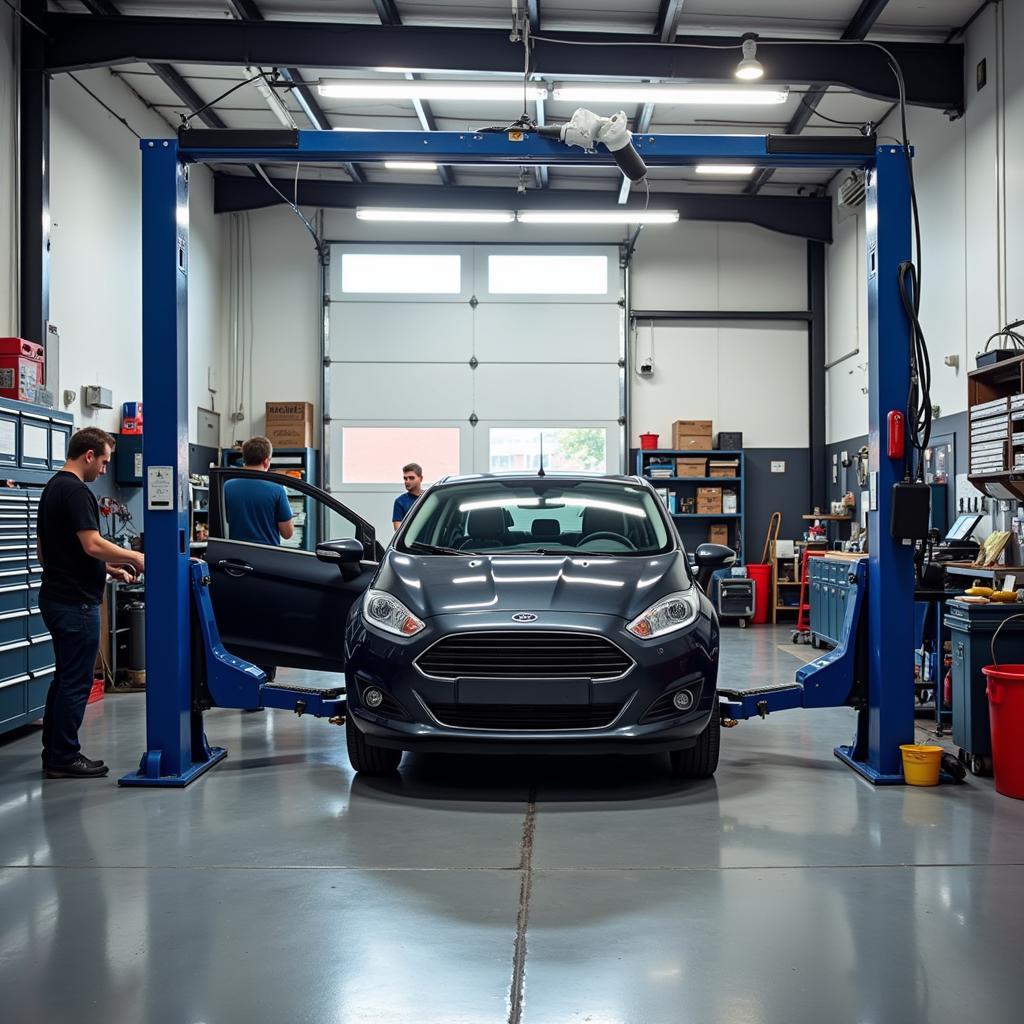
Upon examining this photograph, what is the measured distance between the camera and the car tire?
14.9 feet

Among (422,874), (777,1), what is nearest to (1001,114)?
(777,1)

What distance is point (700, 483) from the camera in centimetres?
1390

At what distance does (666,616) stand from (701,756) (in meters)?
0.76

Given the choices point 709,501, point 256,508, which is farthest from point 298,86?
point 709,501

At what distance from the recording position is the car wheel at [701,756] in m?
4.53

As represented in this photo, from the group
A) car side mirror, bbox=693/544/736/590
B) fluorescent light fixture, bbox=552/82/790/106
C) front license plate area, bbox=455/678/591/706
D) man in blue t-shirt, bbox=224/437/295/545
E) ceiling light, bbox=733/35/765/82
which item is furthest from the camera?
fluorescent light fixture, bbox=552/82/790/106

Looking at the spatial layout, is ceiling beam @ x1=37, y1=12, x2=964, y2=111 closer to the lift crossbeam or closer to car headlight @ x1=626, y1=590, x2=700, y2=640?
the lift crossbeam

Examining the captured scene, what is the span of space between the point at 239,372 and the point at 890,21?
29.6ft

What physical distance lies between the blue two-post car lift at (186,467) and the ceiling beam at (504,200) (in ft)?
28.9

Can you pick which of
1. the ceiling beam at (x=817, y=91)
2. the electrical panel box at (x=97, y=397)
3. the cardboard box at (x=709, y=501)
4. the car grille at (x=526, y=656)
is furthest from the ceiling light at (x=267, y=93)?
the car grille at (x=526, y=656)

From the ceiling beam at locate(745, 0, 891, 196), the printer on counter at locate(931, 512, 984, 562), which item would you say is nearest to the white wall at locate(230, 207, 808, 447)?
the ceiling beam at locate(745, 0, 891, 196)

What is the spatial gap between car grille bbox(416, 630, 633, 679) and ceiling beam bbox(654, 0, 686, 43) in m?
6.85

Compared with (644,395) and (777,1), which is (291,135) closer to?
(777,1)

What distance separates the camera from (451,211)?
12430 mm
